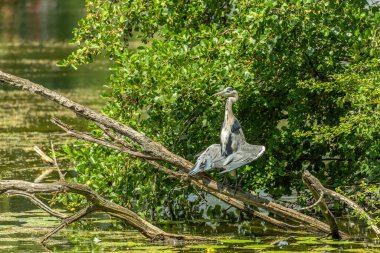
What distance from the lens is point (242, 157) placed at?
935 cm

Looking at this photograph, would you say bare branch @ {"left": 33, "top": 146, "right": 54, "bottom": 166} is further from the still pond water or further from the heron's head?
the heron's head

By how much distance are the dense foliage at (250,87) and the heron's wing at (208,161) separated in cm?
95

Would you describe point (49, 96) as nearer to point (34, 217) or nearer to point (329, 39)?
point (34, 217)

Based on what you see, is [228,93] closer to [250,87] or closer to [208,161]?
[208,161]

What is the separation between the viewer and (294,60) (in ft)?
35.4

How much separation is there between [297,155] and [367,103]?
4.50 ft

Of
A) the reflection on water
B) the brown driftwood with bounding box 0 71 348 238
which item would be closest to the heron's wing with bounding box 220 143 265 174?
the brown driftwood with bounding box 0 71 348 238

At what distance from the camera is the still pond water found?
9.56 meters

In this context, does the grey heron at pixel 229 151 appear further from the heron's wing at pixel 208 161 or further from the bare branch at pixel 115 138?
the bare branch at pixel 115 138

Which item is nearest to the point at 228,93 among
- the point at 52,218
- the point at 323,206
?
the point at 323,206

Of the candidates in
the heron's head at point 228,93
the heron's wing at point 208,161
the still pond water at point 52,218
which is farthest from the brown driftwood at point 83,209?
the heron's head at point 228,93

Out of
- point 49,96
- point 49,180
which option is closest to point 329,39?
point 49,96

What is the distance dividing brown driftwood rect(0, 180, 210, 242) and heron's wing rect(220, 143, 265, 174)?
786 mm

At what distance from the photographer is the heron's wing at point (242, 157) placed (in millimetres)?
9281
